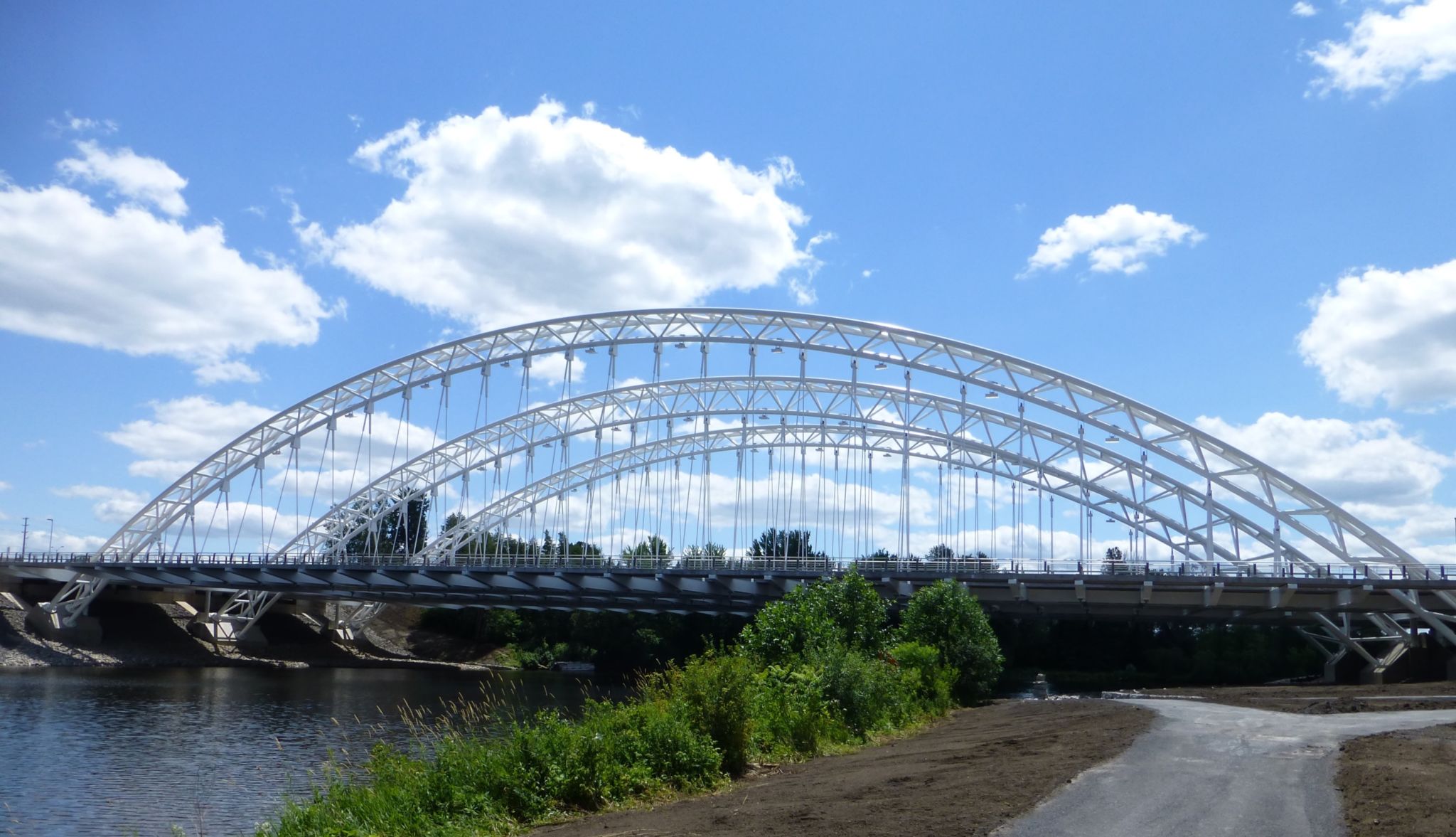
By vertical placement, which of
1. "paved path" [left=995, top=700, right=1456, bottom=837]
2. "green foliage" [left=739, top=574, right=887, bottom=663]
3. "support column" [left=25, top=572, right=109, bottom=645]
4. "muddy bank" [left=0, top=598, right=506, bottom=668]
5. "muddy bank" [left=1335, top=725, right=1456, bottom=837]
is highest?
"green foliage" [left=739, top=574, right=887, bottom=663]

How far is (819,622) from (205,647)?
6234 centimetres

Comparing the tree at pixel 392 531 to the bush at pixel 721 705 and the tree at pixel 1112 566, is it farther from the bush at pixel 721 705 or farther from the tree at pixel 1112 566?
the bush at pixel 721 705

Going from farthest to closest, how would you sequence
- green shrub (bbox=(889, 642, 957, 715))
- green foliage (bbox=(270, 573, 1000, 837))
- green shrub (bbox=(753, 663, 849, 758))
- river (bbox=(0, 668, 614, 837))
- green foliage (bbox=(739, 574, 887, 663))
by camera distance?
green shrub (bbox=(889, 642, 957, 715))
green foliage (bbox=(739, 574, 887, 663))
green shrub (bbox=(753, 663, 849, 758))
river (bbox=(0, 668, 614, 837))
green foliage (bbox=(270, 573, 1000, 837))

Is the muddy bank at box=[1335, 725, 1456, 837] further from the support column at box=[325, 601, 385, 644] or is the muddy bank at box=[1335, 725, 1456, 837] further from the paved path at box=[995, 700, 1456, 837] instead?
the support column at box=[325, 601, 385, 644]

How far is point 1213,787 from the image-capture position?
49.1 feet

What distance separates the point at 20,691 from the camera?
4791 cm

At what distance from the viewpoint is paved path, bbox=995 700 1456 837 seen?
12.3 m

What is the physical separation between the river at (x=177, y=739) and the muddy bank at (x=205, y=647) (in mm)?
7142

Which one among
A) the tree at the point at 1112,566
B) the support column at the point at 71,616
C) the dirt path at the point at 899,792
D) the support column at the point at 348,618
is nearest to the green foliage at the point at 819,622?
the dirt path at the point at 899,792

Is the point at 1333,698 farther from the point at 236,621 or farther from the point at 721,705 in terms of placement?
the point at 236,621

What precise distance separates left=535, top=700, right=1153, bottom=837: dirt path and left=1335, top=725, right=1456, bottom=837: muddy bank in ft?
11.6

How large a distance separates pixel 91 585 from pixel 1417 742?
78.4 metres

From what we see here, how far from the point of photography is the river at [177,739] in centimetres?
2100

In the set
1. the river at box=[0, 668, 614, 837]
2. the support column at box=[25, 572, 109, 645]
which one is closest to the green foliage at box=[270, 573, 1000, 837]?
the river at box=[0, 668, 614, 837]
